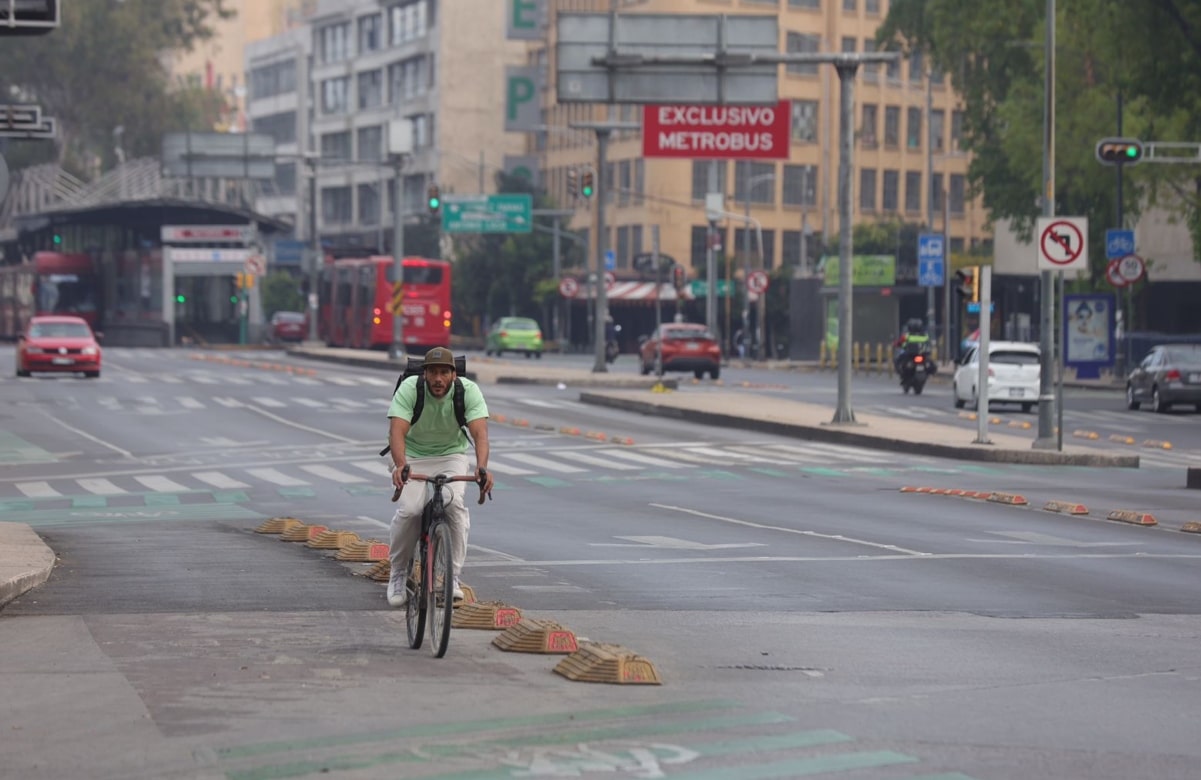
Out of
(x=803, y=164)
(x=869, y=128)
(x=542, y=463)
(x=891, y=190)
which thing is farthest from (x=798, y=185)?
(x=542, y=463)

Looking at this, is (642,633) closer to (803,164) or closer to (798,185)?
(803,164)

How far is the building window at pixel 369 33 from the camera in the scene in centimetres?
13461

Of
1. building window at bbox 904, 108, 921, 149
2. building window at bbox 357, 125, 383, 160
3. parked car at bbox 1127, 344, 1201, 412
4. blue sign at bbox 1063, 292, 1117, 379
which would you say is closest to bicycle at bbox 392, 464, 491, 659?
parked car at bbox 1127, 344, 1201, 412

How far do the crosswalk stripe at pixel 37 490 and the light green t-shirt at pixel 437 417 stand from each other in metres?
14.8

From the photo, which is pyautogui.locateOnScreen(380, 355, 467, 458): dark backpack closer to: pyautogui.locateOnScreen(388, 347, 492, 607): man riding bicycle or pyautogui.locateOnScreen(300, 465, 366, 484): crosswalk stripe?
pyautogui.locateOnScreen(388, 347, 492, 607): man riding bicycle

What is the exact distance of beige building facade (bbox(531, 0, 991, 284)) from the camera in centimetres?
10838

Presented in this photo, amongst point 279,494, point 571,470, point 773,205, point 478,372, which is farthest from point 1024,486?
point 773,205

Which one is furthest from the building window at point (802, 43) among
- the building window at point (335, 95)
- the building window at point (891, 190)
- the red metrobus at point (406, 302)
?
the building window at point (335, 95)

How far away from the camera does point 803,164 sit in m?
112

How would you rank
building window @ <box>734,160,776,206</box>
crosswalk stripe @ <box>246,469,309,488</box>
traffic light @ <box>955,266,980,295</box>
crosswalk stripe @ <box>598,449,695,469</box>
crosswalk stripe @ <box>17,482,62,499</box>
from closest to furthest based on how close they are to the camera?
crosswalk stripe @ <box>17,482,62,499</box>, crosswalk stripe @ <box>246,469,309,488</box>, crosswalk stripe @ <box>598,449,695,469</box>, traffic light @ <box>955,266,980,295</box>, building window @ <box>734,160,776,206</box>

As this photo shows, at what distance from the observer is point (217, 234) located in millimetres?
87250

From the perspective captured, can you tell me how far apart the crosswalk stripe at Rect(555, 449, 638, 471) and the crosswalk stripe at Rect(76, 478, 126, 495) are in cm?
677

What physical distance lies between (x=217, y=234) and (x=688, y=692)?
257ft

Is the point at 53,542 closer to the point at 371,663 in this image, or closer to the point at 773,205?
the point at 371,663
